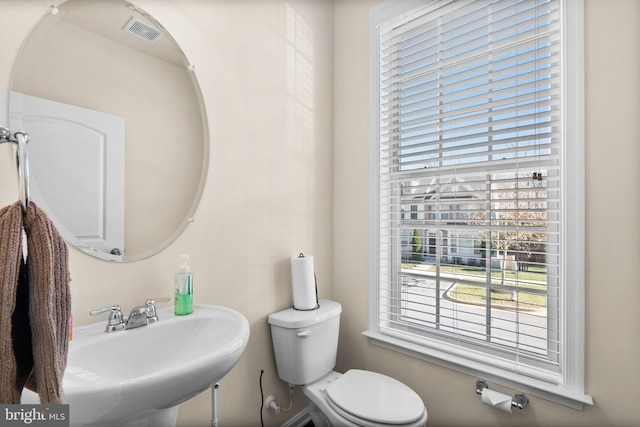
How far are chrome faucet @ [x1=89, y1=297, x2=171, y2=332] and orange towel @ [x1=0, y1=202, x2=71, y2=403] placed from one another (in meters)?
0.30

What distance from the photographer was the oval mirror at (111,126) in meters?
0.88

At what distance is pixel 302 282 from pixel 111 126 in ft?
3.20

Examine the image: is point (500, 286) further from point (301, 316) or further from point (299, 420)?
point (299, 420)

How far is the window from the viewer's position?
3.96 feet

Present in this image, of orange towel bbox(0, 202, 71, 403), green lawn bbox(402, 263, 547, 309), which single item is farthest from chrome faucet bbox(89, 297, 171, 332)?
green lawn bbox(402, 263, 547, 309)

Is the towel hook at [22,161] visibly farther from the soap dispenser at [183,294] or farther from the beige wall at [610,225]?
the beige wall at [610,225]

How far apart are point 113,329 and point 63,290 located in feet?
1.12

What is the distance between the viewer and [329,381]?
1.49m

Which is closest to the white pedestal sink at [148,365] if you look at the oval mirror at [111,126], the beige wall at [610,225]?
the oval mirror at [111,126]

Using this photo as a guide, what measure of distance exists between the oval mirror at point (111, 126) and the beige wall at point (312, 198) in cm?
5

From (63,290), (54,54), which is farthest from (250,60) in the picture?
(63,290)

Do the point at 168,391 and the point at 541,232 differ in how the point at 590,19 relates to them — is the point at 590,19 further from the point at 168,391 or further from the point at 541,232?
the point at 168,391

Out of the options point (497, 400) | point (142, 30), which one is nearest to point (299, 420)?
point (497, 400)

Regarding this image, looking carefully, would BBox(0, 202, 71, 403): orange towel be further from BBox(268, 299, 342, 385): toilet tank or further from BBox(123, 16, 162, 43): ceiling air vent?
BBox(268, 299, 342, 385): toilet tank
